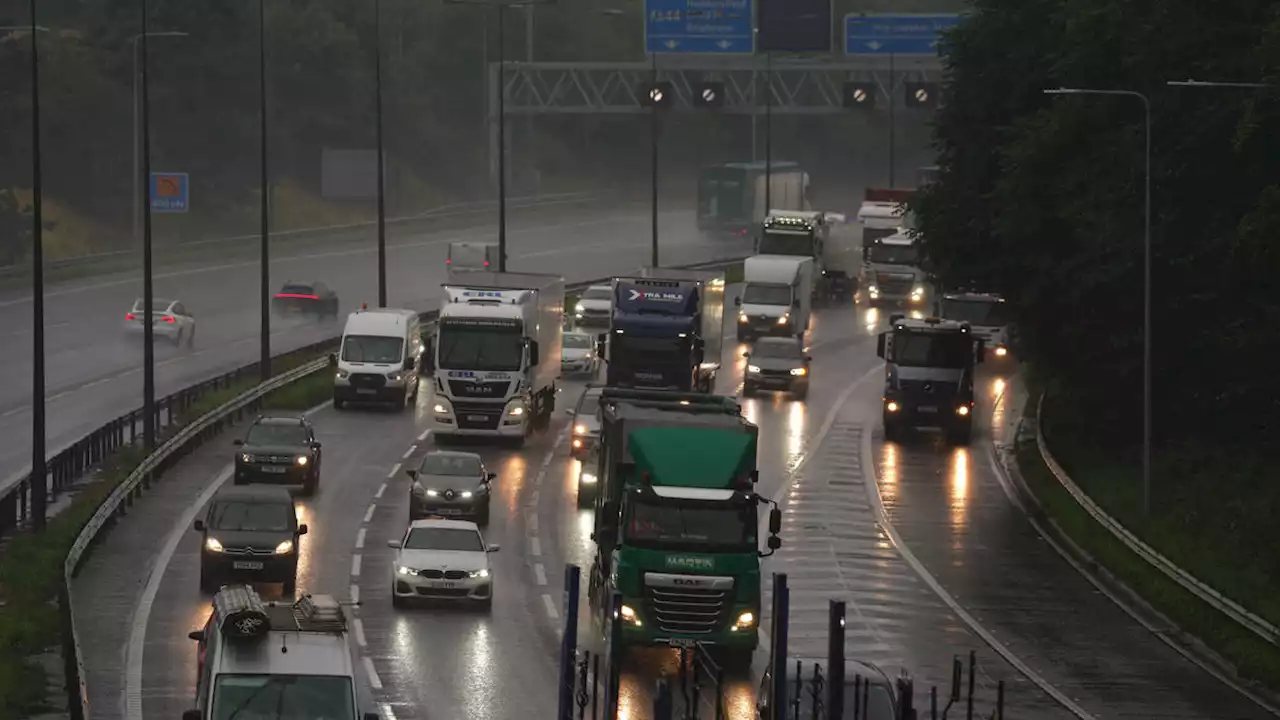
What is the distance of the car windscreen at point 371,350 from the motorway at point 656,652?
63.2 inches

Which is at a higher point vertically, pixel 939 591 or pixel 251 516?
pixel 251 516

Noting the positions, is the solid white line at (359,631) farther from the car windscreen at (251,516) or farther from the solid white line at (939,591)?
the solid white line at (939,591)

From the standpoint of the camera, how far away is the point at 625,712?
97.8 feet

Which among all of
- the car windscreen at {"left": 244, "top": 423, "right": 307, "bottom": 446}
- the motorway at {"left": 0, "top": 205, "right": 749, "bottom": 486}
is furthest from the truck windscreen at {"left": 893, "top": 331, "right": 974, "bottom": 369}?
the motorway at {"left": 0, "top": 205, "right": 749, "bottom": 486}

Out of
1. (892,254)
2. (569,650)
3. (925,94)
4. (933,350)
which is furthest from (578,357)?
(569,650)

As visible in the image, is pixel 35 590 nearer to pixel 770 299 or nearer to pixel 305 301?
pixel 770 299

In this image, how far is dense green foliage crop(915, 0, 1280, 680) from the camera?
49688 mm

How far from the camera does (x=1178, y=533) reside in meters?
45.4

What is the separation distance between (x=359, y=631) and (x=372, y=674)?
331 cm

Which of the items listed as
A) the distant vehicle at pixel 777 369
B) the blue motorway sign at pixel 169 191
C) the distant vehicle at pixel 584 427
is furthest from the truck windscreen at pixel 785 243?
the distant vehicle at pixel 584 427

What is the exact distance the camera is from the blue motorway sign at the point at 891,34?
102 meters

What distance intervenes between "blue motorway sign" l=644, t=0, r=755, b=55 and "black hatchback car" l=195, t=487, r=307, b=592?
59.7 m

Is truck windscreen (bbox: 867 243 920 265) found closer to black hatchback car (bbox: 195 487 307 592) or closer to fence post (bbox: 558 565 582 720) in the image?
black hatchback car (bbox: 195 487 307 592)

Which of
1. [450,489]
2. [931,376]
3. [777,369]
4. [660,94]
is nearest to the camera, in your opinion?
[450,489]
